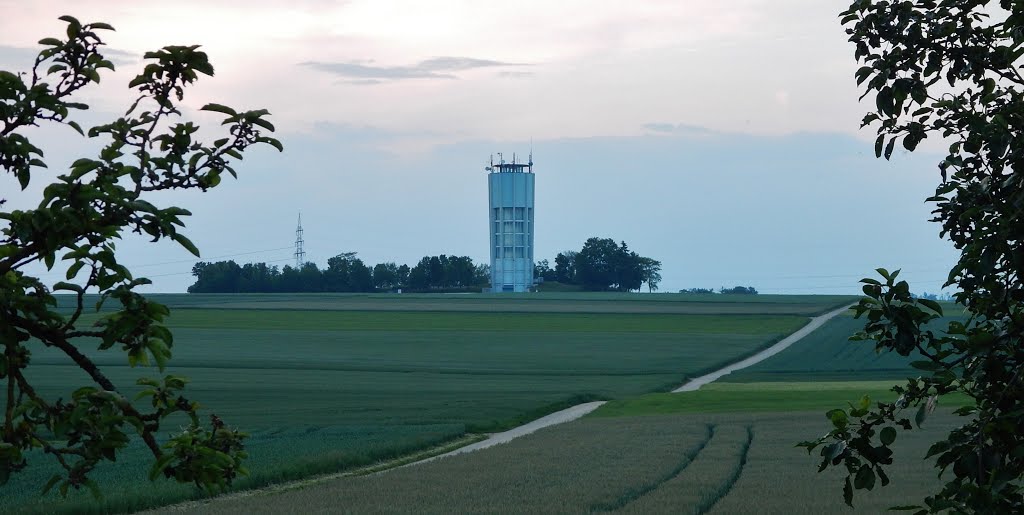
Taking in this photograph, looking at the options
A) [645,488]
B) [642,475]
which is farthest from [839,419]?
[642,475]

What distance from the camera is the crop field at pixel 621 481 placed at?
2223 centimetres

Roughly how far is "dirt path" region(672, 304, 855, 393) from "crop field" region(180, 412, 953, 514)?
2474cm

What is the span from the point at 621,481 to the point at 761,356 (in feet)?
209

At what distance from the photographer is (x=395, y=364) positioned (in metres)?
74.9

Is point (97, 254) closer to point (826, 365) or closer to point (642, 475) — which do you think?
point (642, 475)

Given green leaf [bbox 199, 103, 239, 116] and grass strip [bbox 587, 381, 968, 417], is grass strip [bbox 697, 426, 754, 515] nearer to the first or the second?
grass strip [bbox 587, 381, 968, 417]

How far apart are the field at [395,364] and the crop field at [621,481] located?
116 inches

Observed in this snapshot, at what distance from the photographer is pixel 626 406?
164ft

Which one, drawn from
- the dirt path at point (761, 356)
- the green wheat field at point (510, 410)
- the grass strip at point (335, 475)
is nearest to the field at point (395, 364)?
the green wheat field at point (510, 410)

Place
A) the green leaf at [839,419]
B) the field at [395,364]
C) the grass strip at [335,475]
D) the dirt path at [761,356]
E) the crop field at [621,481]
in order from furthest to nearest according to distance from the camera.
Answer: the dirt path at [761,356] < the field at [395,364] < the grass strip at [335,475] < the crop field at [621,481] < the green leaf at [839,419]

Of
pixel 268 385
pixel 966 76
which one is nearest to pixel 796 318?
pixel 268 385

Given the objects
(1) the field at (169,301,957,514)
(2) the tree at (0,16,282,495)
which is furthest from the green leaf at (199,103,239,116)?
(1) the field at (169,301,957,514)

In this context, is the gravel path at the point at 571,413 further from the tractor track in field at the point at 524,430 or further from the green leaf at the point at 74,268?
the green leaf at the point at 74,268

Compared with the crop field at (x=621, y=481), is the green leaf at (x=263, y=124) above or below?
above
